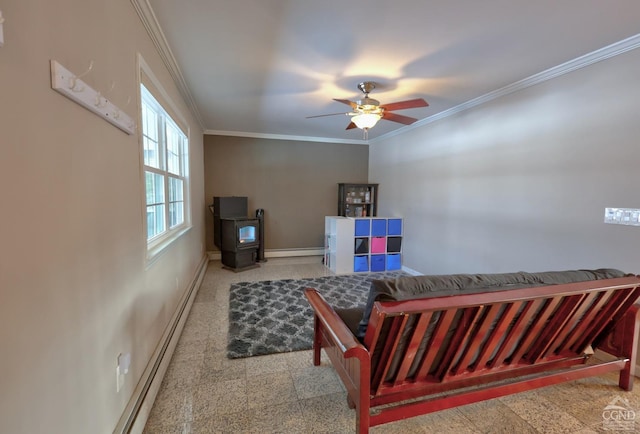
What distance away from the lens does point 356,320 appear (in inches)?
77.5

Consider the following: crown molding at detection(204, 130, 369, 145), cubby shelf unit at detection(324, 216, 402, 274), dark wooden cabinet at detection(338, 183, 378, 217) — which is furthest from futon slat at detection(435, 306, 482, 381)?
crown molding at detection(204, 130, 369, 145)

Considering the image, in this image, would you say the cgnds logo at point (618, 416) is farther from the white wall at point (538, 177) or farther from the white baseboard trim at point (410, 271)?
the white baseboard trim at point (410, 271)

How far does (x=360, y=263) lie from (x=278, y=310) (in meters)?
A: 2.13

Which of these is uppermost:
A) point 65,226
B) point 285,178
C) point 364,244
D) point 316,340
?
point 285,178

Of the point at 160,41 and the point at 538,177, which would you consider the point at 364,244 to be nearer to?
the point at 538,177

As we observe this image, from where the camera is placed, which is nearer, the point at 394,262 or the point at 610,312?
the point at 610,312

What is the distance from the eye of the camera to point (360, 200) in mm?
6148

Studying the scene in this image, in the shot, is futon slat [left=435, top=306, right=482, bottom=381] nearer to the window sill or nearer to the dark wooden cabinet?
the window sill

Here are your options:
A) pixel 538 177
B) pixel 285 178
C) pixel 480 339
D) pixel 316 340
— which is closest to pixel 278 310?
pixel 316 340

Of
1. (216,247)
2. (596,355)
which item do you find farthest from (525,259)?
(216,247)

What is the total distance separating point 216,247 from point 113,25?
463 cm

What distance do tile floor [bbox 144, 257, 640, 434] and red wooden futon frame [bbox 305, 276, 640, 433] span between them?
0.58 feet

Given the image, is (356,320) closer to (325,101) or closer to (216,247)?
(325,101)

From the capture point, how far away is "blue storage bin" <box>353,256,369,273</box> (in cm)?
492
